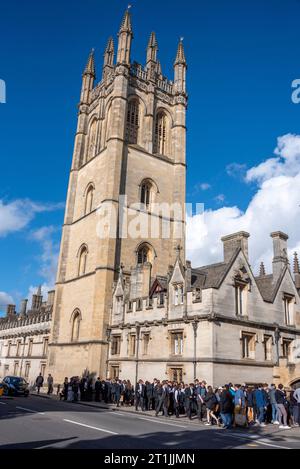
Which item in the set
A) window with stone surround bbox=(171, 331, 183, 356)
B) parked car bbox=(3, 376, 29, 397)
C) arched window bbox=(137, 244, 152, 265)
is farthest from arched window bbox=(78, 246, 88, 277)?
window with stone surround bbox=(171, 331, 183, 356)

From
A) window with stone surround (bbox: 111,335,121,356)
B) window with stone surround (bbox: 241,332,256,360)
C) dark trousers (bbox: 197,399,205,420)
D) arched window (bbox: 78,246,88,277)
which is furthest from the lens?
arched window (bbox: 78,246,88,277)

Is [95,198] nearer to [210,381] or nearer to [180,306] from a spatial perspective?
[180,306]

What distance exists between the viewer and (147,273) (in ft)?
98.6

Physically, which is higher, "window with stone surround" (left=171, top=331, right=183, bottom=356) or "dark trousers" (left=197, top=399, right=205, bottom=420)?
"window with stone surround" (left=171, top=331, right=183, bottom=356)

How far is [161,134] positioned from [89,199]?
36.1 ft

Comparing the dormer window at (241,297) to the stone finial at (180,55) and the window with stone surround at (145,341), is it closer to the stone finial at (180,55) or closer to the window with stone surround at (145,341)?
the window with stone surround at (145,341)

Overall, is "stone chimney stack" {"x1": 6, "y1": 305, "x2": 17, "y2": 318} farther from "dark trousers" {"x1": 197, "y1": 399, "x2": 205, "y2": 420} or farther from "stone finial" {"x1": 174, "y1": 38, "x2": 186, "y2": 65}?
"dark trousers" {"x1": 197, "y1": 399, "x2": 205, "y2": 420}

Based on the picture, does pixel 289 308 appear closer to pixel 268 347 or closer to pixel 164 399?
pixel 268 347

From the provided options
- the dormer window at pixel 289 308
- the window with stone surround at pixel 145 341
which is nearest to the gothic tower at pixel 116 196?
the window with stone surround at pixel 145 341

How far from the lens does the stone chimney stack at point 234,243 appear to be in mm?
25289

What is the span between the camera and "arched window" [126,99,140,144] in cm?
4156

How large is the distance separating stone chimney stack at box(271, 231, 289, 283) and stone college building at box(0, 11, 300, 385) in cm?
8

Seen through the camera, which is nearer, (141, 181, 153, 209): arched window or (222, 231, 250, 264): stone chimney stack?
(222, 231, 250, 264): stone chimney stack
